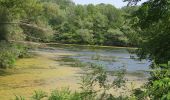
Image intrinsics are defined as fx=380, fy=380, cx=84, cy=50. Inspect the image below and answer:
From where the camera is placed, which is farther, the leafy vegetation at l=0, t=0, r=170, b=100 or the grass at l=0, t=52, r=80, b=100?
the grass at l=0, t=52, r=80, b=100

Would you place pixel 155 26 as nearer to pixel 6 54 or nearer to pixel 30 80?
pixel 30 80

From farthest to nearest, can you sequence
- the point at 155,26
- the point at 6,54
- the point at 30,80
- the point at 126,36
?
1. the point at 6,54
2. the point at 30,80
3. the point at 126,36
4. the point at 155,26

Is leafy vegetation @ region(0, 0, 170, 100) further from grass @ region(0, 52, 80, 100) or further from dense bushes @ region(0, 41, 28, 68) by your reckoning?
grass @ region(0, 52, 80, 100)

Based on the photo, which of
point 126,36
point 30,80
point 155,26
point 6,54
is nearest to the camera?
point 155,26

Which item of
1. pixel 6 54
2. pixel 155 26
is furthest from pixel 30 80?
pixel 155 26

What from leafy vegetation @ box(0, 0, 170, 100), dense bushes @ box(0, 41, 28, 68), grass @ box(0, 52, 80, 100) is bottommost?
grass @ box(0, 52, 80, 100)

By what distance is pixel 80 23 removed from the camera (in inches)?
3310

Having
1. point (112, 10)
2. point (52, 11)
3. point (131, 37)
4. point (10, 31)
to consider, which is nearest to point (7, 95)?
point (131, 37)

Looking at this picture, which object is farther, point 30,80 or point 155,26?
point 30,80

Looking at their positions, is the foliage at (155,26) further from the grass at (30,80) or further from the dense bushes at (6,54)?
the dense bushes at (6,54)

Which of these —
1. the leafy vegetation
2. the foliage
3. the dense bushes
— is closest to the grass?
the dense bushes

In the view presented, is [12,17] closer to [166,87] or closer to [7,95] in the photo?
[7,95]

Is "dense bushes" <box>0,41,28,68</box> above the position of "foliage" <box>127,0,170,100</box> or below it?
below

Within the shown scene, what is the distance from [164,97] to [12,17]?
24234mm
